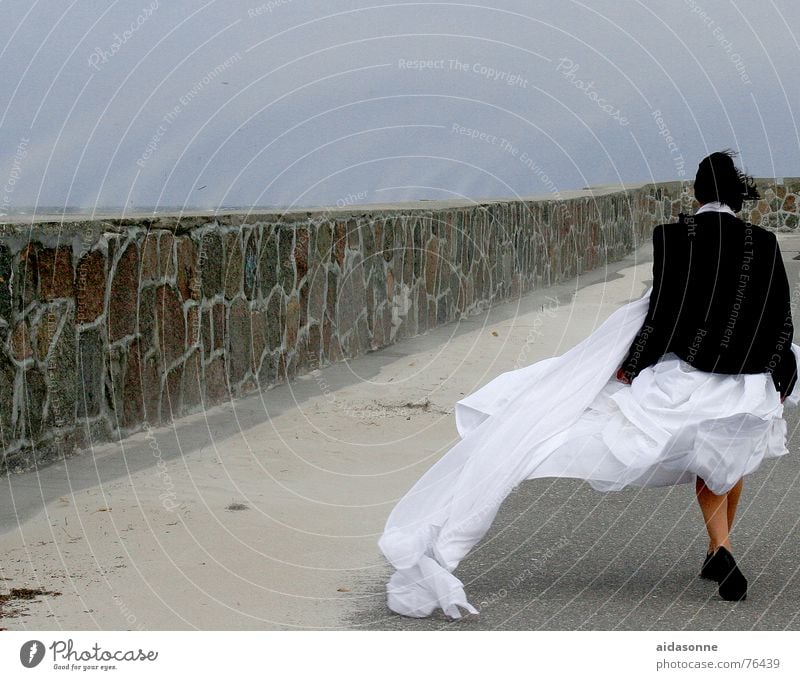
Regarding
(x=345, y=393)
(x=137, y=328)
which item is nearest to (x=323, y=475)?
(x=137, y=328)

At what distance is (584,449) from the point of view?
4668 mm

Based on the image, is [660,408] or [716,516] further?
[716,516]

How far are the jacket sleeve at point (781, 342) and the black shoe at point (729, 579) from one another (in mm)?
662

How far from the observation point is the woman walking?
4.63m

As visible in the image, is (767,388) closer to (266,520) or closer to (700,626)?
(700,626)

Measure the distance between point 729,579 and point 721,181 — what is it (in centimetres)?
153

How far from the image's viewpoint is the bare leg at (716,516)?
4820 millimetres

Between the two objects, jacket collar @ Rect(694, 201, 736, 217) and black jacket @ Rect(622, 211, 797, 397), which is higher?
jacket collar @ Rect(694, 201, 736, 217)

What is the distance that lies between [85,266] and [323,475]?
5.91 ft
